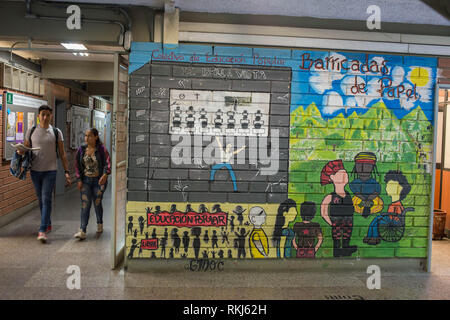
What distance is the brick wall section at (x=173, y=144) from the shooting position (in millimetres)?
4684

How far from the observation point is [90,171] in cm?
613

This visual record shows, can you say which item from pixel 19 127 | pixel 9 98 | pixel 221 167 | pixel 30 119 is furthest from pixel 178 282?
pixel 30 119

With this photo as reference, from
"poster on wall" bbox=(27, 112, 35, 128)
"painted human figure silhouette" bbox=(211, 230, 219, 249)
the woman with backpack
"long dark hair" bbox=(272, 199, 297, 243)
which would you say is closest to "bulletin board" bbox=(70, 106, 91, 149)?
"poster on wall" bbox=(27, 112, 35, 128)

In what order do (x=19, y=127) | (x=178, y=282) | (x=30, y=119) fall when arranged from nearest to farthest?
(x=178, y=282) < (x=19, y=127) < (x=30, y=119)

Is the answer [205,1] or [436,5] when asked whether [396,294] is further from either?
[205,1]

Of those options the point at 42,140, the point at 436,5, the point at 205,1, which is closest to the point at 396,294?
the point at 436,5

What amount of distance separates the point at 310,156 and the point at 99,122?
1153 centimetres

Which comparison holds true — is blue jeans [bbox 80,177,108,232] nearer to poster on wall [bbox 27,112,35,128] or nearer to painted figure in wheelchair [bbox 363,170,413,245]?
poster on wall [bbox 27,112,35,128]

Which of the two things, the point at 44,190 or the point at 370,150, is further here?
the point at 44,190

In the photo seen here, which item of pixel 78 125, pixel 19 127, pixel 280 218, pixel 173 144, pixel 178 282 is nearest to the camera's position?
pixel 178 282

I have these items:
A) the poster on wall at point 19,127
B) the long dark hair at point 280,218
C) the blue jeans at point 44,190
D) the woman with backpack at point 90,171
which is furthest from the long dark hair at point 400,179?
the poster on wall at point 19,127

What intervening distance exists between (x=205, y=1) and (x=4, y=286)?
390 cm

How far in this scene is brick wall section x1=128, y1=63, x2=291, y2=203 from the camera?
4684 mm

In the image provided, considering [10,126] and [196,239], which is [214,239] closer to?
[196,239]
